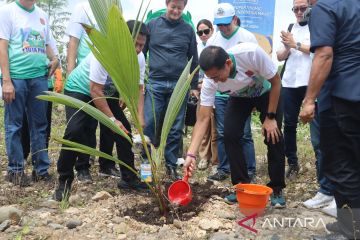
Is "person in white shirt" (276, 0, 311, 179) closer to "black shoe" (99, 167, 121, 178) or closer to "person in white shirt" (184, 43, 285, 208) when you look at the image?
"person in white shirt" (184, 43, 285, 208)

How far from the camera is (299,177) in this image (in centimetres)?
460

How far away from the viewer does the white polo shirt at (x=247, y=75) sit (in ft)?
10.9

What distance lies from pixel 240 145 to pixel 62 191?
4.82ft

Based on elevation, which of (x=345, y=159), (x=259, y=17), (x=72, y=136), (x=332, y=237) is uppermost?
(x=259, y=17)

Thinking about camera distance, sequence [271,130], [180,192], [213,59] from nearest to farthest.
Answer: [213,59], [180,192], [271,130]

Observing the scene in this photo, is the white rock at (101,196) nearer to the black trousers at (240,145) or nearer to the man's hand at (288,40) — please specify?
the black trousers at (240,145)

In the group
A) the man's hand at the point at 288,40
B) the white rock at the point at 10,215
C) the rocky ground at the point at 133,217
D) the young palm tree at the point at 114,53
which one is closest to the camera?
the young palm tree at the point at 114,53

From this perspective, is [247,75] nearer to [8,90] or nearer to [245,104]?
[245,104]

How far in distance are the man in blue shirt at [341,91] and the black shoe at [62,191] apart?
77.9 inches

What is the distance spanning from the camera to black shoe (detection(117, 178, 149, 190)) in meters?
3.90

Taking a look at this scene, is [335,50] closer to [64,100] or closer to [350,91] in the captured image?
[350,91]

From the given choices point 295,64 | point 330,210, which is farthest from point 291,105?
point 330,210

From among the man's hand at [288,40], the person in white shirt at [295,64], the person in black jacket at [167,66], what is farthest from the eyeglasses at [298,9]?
the person in black jacket at [167,66]

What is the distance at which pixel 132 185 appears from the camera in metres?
3.90
